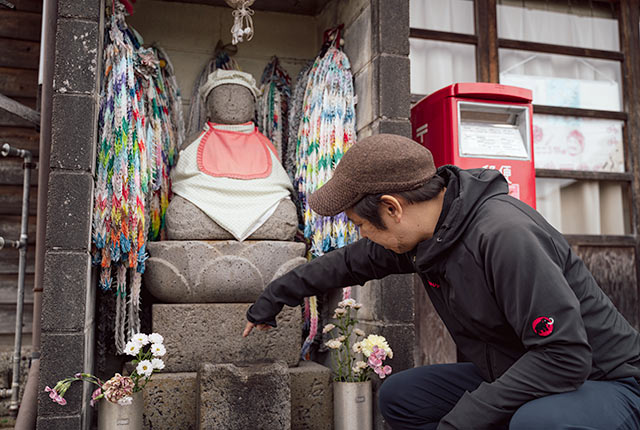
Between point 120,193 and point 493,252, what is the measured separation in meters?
2.06

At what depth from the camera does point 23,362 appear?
385 centimetres

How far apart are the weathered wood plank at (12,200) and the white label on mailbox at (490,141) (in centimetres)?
287

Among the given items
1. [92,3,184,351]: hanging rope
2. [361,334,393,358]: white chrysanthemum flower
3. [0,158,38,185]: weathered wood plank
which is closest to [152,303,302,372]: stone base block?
[92,3,184,351]: hanging rope

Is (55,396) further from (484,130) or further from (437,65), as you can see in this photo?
(437,65)

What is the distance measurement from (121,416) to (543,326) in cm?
195

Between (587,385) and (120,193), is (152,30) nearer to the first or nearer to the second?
(120,193)

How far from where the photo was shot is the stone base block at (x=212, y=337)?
3.14 metres

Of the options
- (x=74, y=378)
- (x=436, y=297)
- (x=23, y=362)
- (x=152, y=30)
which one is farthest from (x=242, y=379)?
(x=152, y=30)

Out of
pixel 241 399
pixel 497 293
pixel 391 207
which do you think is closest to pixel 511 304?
pixel 497 293

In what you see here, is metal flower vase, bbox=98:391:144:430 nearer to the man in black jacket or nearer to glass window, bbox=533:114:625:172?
the man in black jacket

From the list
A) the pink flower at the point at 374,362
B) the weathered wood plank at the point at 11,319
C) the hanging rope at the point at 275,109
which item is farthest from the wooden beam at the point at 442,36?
the weathered wood plank at the point at 11,319

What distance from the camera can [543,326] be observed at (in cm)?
163

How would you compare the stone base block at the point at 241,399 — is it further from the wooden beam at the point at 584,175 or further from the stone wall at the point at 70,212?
the wooden beam at the point at 584,175

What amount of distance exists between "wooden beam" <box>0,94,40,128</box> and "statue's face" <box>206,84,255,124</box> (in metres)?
1.05
